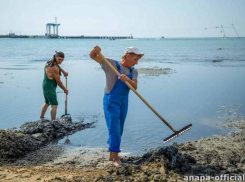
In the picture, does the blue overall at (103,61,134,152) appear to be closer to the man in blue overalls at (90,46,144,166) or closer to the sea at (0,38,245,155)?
the man in blue overalls at (90,46,144,166)

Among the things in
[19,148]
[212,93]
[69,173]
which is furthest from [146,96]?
[69,173]

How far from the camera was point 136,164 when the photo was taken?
14.0 ft

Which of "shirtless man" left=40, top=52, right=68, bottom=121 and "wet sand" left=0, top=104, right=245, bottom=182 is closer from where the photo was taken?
"wet sand" left=0, top=104, right=245, bottom=182

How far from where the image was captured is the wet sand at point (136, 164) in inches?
141

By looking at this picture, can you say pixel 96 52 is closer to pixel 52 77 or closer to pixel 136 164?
pixel 136 164

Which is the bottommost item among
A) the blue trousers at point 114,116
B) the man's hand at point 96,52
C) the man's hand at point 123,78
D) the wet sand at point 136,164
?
the wet sand at point 136,164

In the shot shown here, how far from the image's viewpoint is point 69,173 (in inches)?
150

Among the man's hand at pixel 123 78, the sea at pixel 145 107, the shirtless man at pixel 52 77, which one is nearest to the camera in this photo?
the man's hand at pixel 123 78

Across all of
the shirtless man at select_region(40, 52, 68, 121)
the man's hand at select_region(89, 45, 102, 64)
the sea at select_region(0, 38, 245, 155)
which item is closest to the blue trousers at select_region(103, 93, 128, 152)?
the man's hand at select_region(89, 45, 102, 64)

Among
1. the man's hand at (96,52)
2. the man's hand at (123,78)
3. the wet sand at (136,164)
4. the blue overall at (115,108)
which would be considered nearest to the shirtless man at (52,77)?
the wet sand at (136,164)

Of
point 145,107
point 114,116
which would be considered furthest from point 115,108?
point 145,107

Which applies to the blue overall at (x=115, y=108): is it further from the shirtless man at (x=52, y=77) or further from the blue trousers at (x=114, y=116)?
the shirtless man at (x=52, y=77)

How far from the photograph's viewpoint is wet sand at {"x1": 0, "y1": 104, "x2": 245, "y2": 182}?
3592mm

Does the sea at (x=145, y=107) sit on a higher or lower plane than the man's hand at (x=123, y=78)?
lower
